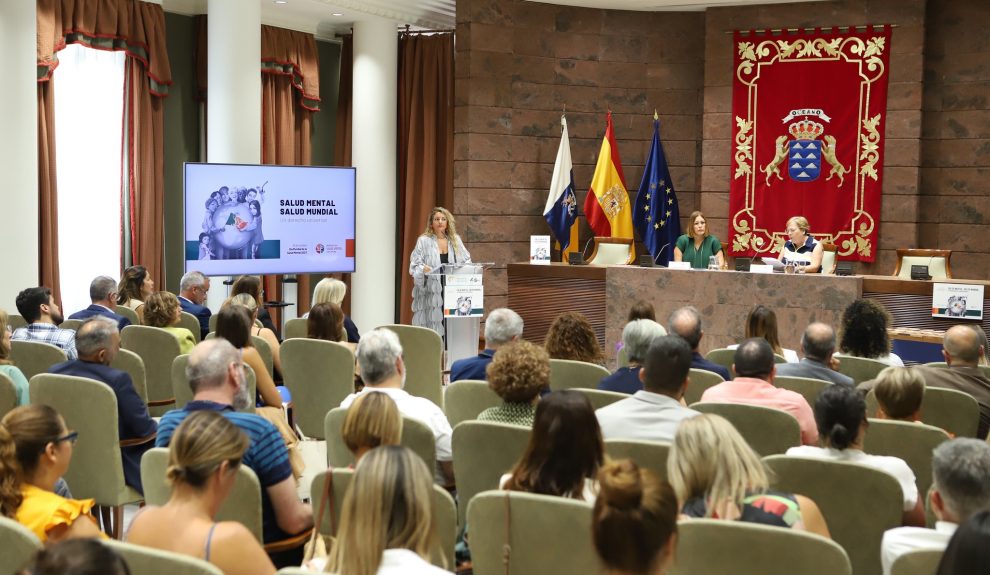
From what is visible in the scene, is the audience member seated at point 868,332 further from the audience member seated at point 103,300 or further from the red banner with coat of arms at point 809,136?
the red banner with coat of arms at point 809,136

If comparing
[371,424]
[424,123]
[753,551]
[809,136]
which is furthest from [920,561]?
[424,123]

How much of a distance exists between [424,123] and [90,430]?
739cm

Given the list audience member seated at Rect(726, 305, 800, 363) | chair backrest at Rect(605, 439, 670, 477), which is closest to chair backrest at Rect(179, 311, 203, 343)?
audience member seated at Rect(726, 305, 800, 363)

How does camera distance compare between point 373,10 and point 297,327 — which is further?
point 373,10

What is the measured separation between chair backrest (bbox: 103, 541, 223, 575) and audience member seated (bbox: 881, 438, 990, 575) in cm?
142

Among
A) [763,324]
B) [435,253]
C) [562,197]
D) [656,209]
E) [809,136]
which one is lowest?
[763,324]

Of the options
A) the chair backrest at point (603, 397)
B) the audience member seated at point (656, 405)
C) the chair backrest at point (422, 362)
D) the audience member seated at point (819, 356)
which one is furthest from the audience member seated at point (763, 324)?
the chair backrest at point (422, 362)

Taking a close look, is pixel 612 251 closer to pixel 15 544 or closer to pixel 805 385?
pixel 805 385

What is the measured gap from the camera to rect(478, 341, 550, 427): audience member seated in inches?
129

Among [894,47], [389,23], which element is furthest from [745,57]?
[389,23]

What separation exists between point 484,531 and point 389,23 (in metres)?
8.75

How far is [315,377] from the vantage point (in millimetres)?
4961

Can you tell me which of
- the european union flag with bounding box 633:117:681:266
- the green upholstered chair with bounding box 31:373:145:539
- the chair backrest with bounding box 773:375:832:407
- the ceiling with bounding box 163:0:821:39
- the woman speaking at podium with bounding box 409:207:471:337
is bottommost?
the green upholstered chair with bounding box 31:373:145:539

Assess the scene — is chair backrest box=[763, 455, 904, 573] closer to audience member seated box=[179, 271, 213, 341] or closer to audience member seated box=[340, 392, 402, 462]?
audience member seated box=[340, 392, 402, 462]
